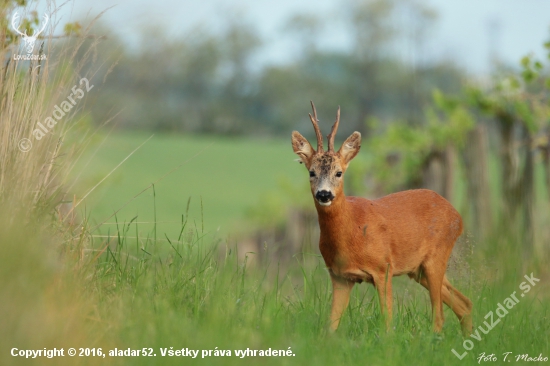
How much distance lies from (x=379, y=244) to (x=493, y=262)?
8.24 feet

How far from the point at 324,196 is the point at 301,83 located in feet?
161

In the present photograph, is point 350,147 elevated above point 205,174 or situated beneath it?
situated beneath

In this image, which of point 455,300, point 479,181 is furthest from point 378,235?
point 479,181

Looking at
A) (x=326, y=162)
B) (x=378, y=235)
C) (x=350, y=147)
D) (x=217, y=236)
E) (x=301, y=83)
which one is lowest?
(x=378, y=235)

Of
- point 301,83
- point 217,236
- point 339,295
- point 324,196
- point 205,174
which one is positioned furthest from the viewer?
point 301,83

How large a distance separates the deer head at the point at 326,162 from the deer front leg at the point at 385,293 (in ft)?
1.99

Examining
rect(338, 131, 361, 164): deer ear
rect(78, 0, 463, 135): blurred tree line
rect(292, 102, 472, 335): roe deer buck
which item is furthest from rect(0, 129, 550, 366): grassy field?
rect(78, 0, 463, 135): blurred tree line

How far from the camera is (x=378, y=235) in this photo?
5109mm

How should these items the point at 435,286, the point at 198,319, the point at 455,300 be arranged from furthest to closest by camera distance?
the point at 455,300 → the point at 435,286 → the point at 198,319

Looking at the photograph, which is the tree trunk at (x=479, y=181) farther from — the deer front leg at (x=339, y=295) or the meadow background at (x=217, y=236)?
the deer front leg at (x=339, y=295)

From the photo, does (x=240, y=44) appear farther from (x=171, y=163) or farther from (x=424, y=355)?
(x=424, y=355)

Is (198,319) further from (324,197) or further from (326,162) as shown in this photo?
(326,162)

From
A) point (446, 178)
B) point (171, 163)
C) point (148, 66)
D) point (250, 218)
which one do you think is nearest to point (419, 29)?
point (171, 163)

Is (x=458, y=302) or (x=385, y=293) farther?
(x=458, y=302)
